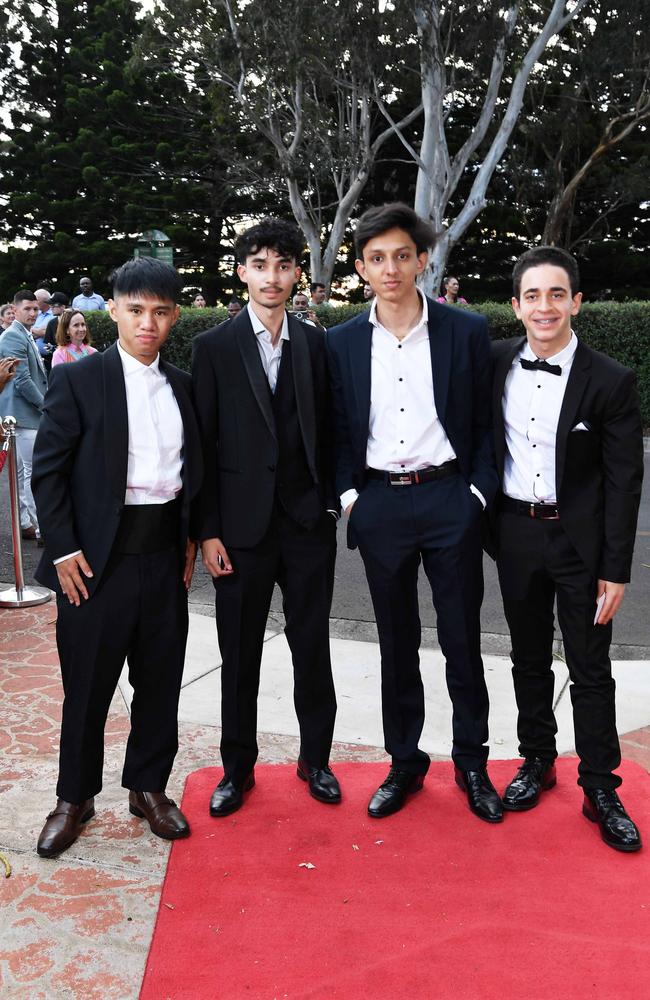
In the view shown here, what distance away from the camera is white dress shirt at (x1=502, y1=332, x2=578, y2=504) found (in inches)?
124

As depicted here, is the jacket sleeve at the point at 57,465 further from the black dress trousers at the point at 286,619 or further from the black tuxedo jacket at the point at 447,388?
the black tuxedo jacket at the point at 447,388

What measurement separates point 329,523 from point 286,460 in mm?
293

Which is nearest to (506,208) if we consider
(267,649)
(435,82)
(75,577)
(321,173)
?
(321,173)

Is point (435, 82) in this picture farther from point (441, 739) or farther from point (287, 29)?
point (441, 739)

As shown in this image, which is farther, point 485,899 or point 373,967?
point 485,899

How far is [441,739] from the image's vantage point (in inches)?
158

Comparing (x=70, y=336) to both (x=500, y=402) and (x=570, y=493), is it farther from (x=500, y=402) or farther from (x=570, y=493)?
(x=570, y=493)

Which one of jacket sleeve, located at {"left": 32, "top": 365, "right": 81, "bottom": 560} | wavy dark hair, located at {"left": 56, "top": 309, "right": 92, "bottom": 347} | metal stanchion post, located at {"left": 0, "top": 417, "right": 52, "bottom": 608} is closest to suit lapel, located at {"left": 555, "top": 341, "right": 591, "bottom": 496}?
jacket sleeve, located at {"left": 32, "top": 365, "right": 81, "bottom": 560}

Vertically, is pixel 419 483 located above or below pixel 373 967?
above

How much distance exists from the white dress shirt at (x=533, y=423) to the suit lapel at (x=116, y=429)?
1.31 meters

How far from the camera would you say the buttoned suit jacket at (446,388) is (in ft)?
10.6

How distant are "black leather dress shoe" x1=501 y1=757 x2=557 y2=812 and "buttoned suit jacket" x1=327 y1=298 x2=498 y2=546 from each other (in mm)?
1041

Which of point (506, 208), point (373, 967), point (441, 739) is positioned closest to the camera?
point (373, 967)

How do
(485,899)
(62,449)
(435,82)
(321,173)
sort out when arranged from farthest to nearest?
(321,173) < (435,82) < (62,449) < (485,899)
